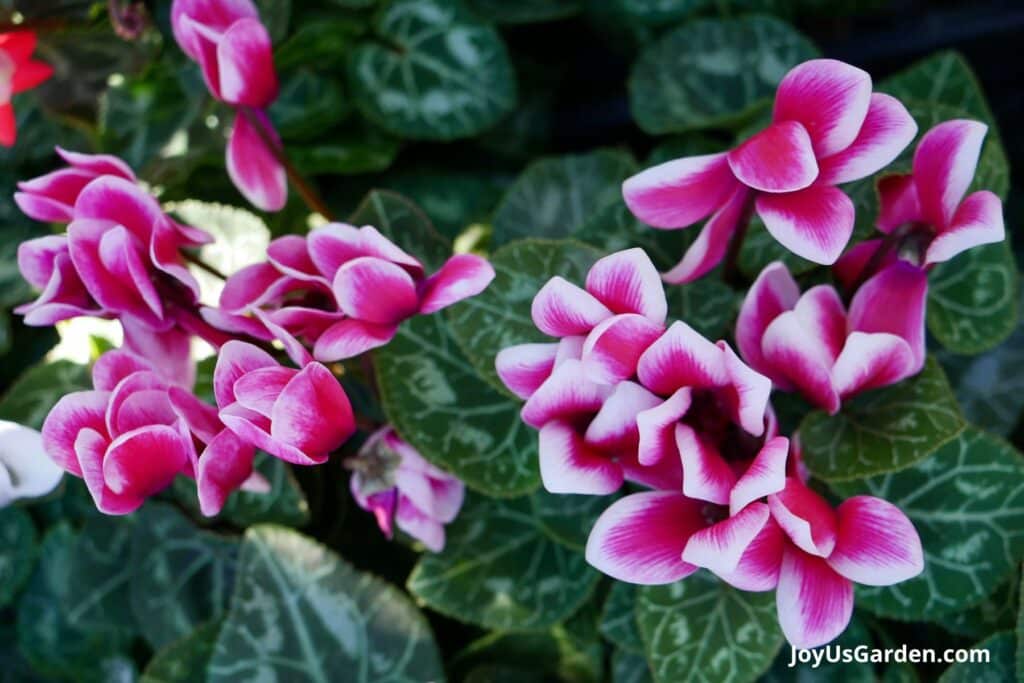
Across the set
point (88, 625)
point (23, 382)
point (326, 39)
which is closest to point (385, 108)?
point (326, 39)

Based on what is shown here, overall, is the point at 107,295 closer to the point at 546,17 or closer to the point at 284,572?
the point at 284,572

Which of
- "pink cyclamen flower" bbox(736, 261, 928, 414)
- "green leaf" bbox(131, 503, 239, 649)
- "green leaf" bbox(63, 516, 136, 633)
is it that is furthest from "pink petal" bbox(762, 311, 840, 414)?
"green leaf" bbox(63, 516, 136, 633)

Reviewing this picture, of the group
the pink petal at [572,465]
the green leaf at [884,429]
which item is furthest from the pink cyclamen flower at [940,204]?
the pink petal at [572,465]

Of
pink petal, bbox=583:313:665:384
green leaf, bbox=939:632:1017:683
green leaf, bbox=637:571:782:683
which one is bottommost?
green leaf, bbox=939:632:1017:683

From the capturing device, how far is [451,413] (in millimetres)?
773

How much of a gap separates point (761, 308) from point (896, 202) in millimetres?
114

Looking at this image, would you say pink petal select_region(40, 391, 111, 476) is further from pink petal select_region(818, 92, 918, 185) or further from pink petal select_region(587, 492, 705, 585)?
pink petal select_region(818, 92, 918, 185)

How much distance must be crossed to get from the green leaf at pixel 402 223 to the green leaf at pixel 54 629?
52 cm

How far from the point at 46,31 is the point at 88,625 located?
0.56 meters

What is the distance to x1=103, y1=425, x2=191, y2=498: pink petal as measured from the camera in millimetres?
529

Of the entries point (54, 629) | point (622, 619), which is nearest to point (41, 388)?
point (54, 629)

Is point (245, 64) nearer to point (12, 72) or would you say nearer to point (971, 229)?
point (12, 72)

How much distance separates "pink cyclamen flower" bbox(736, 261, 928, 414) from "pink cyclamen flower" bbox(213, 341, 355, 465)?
247 millimetres

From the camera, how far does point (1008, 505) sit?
74 cm
